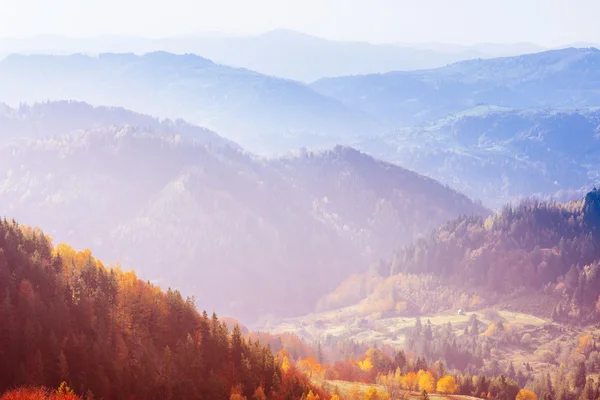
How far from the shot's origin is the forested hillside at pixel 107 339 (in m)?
132

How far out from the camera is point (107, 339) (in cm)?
14700

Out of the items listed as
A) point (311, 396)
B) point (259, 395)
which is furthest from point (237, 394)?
point (311, 396)

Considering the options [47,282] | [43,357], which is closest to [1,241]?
[47,282]

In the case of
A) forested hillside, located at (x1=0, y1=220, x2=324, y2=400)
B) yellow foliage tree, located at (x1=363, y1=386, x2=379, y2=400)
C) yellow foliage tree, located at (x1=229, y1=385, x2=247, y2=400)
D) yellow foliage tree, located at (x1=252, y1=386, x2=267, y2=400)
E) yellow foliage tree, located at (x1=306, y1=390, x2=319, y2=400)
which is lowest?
yellow foliage tree, located at (x1=363, y1=386, x2=379, y2=400)

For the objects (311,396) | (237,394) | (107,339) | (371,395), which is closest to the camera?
(107,339)

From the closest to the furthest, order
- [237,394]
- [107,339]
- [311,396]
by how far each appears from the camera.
→ [107,339] < [237,394] < [311,396]

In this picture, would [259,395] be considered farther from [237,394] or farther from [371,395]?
[371,395]

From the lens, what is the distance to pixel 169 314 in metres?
171

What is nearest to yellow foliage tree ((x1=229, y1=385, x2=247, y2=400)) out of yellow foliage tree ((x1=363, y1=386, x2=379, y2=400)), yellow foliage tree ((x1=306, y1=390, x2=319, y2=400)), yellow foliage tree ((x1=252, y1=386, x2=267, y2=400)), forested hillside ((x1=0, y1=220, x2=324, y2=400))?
forested hillside ((x1=0, y1=220, x2=324, y2=400))

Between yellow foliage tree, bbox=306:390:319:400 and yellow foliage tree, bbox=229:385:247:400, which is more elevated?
yellow foliage tree, bbox=229:385:247:400

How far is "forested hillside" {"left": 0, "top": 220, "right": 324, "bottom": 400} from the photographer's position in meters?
132

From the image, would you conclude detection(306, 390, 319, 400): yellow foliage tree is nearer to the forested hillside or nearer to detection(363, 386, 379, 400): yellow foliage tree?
the forested hillside

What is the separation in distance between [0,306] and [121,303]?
35.4m

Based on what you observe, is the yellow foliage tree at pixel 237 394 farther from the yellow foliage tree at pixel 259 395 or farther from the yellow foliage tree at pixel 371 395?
the yellow foliage tree at pixel 371 395
